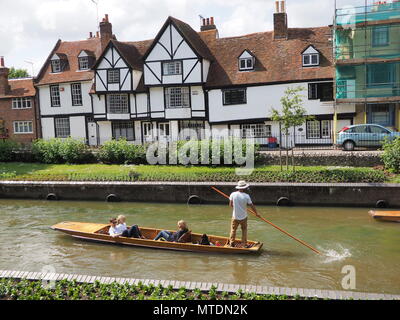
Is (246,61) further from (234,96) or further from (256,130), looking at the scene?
(256,130)

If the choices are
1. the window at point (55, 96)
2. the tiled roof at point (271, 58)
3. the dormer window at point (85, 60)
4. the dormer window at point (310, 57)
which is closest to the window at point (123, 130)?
the dormer window at point (85, 60)

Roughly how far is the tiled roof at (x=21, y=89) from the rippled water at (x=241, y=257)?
70.0ft

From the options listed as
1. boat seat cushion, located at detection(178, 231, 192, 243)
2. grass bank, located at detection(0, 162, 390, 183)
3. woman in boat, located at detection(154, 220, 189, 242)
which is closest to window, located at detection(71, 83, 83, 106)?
grass bank, located at detection(0, 162, 390, 183)

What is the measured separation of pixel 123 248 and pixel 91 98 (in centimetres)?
2350

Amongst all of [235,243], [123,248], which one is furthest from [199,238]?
[123,248]

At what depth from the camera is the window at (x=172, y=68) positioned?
1236 inches

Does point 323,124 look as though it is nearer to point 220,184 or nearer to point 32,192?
point 220,184

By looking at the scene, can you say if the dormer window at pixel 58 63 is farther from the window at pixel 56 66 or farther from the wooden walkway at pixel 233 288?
the wooden walkway at pixel 233 288

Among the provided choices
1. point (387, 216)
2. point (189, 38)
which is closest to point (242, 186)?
point (387, 216)

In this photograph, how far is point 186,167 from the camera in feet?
78.3

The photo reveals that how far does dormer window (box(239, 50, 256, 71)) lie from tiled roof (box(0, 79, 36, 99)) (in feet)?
60.7

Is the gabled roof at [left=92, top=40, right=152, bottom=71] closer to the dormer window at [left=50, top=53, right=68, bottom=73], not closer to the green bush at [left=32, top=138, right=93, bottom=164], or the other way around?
the dormer window at [left=50, top=53, right=68, bottom=73]

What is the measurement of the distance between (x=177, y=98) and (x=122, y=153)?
25.8 ft

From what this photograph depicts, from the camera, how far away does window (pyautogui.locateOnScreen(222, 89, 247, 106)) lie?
30531mm
